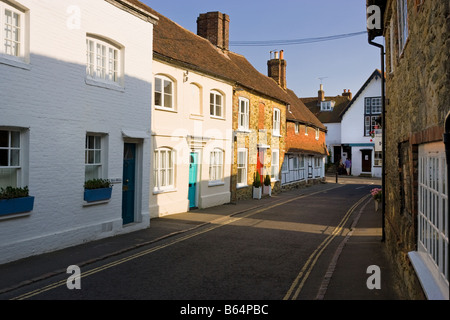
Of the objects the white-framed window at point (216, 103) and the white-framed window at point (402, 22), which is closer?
the white-framed window at point (402, 22)

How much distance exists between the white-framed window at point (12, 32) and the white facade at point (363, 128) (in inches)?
1523

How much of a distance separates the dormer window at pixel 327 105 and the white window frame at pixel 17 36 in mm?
47160

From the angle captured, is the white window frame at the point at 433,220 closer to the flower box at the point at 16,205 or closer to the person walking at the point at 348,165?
the flower box at the point at 16,205

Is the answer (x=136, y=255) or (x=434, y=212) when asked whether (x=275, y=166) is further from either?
(x=434, y=212)

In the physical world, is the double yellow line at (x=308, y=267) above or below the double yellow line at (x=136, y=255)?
below

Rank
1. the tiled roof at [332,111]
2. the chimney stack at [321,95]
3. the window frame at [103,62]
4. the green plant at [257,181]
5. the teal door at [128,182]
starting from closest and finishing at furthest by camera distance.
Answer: the window frame at [103,62]
the teal door at [128,182]
the green plant at [257,181]
the tiled roof at [332,111]
the chimney stack at [321,95]

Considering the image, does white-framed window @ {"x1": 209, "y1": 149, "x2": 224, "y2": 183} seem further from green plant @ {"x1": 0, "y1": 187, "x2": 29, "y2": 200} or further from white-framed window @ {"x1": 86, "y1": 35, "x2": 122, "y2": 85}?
green plant @ {"x1": 0, "y1": 187, "x2": 29, "y2": 200}

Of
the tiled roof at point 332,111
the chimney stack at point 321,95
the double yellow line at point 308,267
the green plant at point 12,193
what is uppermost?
the chimney stack at point 321,95

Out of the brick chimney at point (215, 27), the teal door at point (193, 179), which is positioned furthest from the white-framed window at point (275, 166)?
the teal door at point (193, 179)

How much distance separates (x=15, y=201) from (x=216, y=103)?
11.9 meters

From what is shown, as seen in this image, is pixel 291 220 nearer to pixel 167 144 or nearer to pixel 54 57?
pixel 167 144

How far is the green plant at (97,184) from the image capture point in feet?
34.4

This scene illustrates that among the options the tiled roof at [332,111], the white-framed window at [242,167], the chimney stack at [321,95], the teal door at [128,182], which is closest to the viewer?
the teal door at [128,182]
